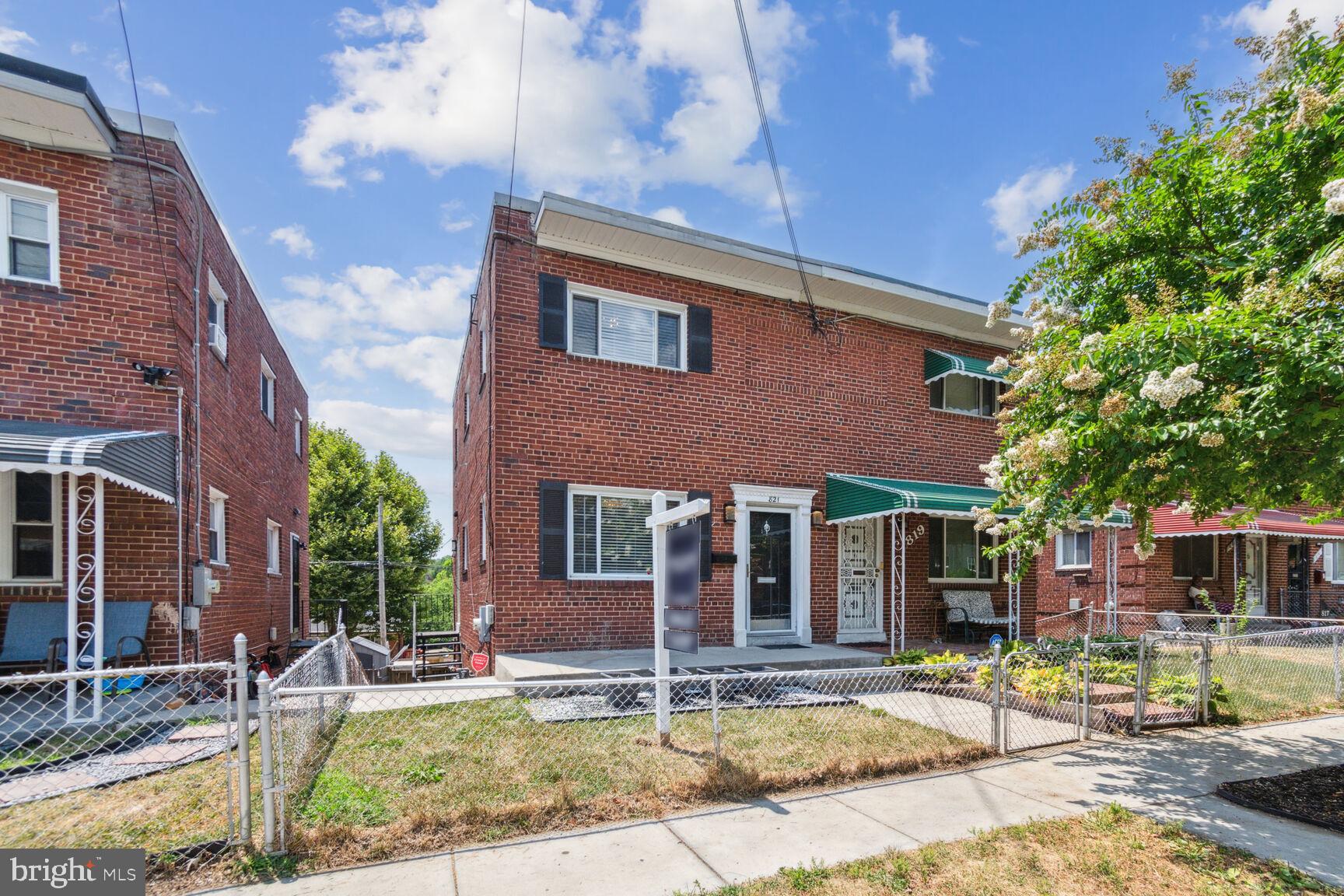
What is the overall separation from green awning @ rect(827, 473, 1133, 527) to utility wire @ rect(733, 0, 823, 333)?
9.04ft

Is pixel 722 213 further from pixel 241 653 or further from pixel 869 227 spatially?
pixel 241 653

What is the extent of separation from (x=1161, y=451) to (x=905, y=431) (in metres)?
7.99

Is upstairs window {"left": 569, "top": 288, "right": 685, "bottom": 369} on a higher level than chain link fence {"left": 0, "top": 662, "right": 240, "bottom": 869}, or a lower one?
higher

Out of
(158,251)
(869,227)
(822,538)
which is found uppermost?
(869,227)

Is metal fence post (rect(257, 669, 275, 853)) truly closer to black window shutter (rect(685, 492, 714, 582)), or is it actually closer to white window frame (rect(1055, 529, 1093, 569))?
black window shutter (rect(685, 492, 714, 582))

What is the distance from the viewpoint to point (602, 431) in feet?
34.0

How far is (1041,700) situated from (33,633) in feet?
34.3

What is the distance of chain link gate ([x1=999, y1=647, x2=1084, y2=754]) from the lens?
648 cm

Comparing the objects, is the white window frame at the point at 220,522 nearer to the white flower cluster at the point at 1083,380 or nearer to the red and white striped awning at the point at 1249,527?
the white flower cluster at the point at 1083,380

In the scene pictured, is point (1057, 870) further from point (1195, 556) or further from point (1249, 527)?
point (1195, 556)

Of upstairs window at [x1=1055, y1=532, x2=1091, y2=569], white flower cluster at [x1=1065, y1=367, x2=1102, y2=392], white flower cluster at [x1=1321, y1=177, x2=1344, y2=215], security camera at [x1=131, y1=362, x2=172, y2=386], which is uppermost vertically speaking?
white flower cluster at [x1=1321, y1=177, x2=1344, y2=215]

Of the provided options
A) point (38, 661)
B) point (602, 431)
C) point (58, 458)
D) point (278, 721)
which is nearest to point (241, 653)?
point (278, 721)

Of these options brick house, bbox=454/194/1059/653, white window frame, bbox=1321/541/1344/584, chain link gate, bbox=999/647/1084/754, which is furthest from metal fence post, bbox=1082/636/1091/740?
white window frame, bbox=1321/541/1344/584

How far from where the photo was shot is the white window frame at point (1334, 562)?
68.4ft
